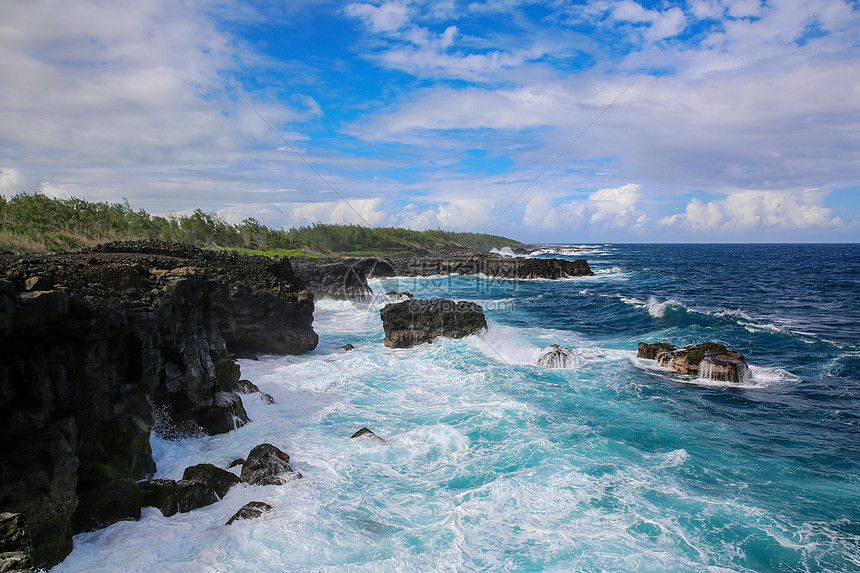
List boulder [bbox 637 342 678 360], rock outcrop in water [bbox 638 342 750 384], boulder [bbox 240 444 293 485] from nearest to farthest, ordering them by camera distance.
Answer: boulder [bbox 240 444 293 485], rock outcrop in water [bbox 638 342 750 384], boulder [bbox 637 342 678 360]

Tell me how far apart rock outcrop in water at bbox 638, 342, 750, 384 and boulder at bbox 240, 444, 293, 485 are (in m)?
16.1

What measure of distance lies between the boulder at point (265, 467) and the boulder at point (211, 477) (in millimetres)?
451

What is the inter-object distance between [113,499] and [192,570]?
7.17 feet

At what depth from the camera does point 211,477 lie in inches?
353

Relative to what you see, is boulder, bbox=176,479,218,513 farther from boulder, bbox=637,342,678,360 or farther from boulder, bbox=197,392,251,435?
boulder, bbox=637,342,678,360

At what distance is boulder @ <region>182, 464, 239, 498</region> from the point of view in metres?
8.88

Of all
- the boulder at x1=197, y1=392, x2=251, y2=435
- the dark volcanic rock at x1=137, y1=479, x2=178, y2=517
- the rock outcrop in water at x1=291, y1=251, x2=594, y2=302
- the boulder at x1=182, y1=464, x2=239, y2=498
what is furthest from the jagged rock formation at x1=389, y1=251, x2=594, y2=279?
the dark volcanic rock at x1=137, y1=479, x2=178, y2=517

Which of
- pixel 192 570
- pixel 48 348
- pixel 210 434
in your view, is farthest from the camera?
pixel 210 434

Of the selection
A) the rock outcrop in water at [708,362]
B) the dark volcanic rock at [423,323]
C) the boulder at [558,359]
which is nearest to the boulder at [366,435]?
the boulder at [558,359]

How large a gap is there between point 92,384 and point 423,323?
1620 cm

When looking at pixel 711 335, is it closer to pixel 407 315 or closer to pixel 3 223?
pixel 407 315

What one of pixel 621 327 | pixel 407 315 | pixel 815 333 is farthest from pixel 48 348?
pixel 815 333

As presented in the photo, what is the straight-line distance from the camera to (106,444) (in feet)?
27.8

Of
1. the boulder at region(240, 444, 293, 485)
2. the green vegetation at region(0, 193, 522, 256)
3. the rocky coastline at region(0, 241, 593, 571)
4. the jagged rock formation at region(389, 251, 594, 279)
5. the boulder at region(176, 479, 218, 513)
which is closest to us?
the rocky coastline at region(0, 241, 593, 571)
